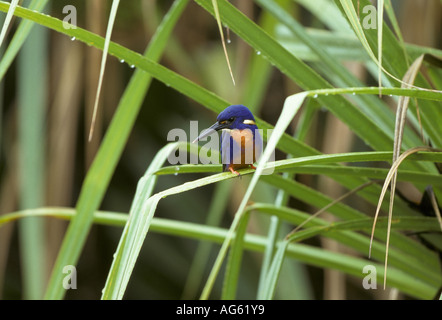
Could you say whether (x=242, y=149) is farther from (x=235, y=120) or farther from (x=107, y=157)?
(x=107, y=157)

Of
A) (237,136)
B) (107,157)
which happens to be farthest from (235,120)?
(107,157)

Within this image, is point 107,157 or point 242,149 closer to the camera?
point 242,149

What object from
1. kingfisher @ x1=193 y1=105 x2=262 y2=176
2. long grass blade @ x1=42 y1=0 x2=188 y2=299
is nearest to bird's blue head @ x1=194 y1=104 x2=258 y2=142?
kingfisher @ x1=193 y1=105 x2=262 y2=176

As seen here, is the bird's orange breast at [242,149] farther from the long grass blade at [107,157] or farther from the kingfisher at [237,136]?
the long grass blade at [107,157]

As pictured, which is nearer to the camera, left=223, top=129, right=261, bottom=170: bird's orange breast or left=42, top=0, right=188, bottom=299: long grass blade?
left=223, top=129, right=261, bottom=170: bird's orange breast

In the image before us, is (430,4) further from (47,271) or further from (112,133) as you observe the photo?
(47,271)

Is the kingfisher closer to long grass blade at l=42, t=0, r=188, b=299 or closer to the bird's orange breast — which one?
the bird's orange breast
